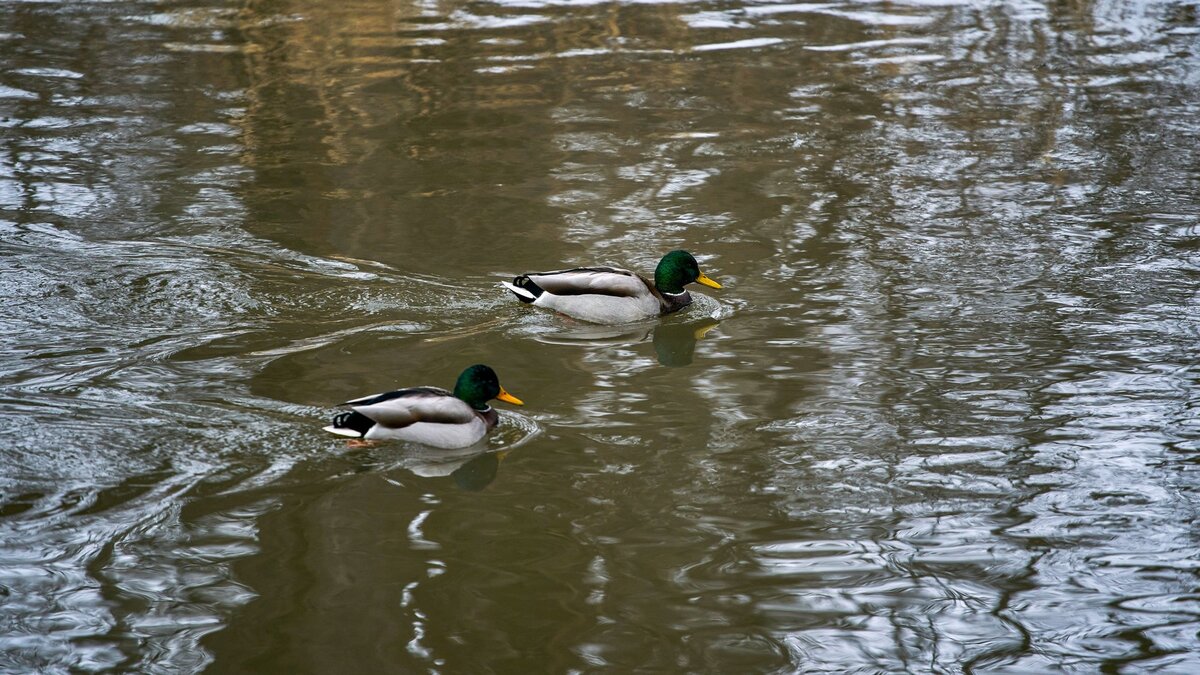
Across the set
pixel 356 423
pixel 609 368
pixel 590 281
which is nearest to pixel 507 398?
pixel 356 423

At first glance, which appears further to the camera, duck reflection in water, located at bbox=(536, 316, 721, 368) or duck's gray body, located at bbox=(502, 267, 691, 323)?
duck's gray body, located at bbox=(502, 267, 691, 323)

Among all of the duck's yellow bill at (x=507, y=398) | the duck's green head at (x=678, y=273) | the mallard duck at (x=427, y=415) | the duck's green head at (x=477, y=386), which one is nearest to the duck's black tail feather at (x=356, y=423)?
the mallard duck at (x=427, y=415)

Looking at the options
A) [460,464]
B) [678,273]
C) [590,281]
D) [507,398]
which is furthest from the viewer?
[678,273]

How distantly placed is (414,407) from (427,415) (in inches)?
2.9

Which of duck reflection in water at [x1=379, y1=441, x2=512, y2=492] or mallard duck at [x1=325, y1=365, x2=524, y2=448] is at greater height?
mallard duck at [x1=325, y1=365, x2=524, y2=448]

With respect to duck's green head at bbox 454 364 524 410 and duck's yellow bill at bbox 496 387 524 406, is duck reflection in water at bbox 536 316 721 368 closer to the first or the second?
duck's yellow bill at bbox 496 387 524 406

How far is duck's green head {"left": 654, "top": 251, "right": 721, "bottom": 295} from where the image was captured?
8945mm

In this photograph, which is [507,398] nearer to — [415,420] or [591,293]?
[415,420]

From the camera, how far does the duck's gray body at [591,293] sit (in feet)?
28.4

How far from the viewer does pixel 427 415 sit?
6.62 metres

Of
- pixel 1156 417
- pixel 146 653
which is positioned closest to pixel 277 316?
pixel 146 653

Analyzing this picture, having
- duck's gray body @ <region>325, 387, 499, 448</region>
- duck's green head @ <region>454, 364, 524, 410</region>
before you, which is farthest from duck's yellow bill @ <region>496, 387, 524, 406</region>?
duck's gray body @ <region>325, 387, 499, 448</region>

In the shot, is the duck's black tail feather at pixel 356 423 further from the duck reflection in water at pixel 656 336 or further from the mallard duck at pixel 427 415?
the duck reflection in water at pixel 656 336

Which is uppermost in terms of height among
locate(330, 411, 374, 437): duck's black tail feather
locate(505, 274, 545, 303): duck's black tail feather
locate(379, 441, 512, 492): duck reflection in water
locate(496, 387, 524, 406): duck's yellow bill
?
locate(505, 274, 545, 303): duck's black tail feather
